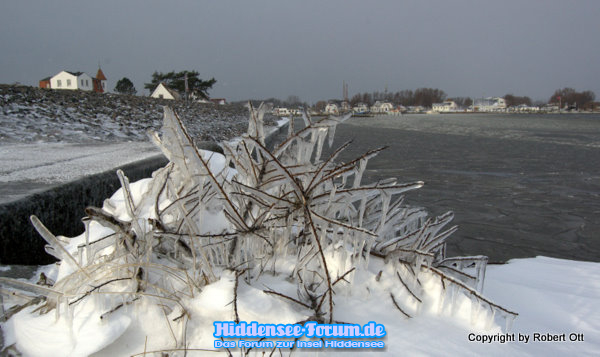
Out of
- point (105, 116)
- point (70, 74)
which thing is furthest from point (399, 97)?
point (105, 116)

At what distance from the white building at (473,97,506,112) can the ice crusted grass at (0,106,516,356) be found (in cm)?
13806

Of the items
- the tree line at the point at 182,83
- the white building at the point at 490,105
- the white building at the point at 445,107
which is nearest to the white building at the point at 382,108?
the white building at the point at 445,107

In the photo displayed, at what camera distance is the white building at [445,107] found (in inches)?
4759

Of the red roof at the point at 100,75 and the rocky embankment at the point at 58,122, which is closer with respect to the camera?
the rocky embankment at the point at 58,122

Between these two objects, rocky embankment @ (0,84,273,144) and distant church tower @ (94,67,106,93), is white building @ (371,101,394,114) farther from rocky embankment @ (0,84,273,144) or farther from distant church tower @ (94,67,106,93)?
rocky embankment @ (0,84,273,144)

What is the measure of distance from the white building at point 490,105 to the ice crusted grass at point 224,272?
13806 centimetres

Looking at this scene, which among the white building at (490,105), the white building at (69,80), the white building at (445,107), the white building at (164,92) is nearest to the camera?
the white building at (69,80)

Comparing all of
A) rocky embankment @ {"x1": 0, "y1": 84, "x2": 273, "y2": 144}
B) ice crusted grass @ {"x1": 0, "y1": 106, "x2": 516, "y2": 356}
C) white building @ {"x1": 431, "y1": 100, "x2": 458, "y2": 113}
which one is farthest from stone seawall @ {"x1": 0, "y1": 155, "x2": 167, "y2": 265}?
white building @ {"x1": 431, "y1": 100, "x2": 458, "y2": 113}

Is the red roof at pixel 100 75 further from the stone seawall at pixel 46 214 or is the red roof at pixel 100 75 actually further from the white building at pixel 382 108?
the white building at pixel 382 108

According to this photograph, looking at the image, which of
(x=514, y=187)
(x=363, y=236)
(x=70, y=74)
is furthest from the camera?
(x=70, y=74)

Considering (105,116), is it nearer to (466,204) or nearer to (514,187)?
(466,204)

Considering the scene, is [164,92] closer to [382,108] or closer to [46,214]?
[46,214]

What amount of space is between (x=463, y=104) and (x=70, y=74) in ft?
406

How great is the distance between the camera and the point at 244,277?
4.70 ft
